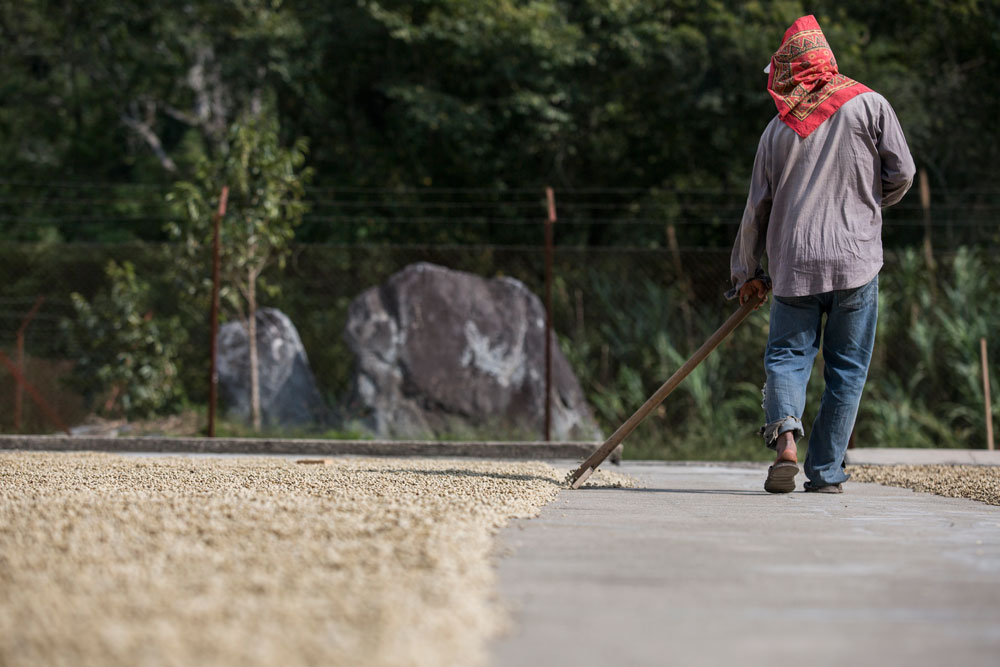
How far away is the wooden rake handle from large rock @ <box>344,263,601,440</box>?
190 inches

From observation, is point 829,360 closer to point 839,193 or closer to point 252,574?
point 839,193

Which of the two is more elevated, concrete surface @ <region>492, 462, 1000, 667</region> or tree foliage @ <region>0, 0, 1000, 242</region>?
tree foliage @ <region>0, 0, 1000, 242</region>

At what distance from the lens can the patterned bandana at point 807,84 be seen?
14.7ft

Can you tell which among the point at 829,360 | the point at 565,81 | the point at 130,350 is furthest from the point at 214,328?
the point at 565,81

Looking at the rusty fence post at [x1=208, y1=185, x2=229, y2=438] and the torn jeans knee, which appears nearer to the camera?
the torn jeans knee

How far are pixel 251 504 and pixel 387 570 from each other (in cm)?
116

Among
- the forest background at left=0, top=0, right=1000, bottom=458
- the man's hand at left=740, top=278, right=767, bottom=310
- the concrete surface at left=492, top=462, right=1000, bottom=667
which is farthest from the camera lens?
the forest background at left=0, top=0, right=1000, bottom=458

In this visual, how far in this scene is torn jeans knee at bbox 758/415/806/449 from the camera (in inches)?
169

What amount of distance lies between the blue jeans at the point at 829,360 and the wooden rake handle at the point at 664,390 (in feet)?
0.52

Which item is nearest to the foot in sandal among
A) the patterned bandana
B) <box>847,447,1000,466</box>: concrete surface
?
the patterned bandana

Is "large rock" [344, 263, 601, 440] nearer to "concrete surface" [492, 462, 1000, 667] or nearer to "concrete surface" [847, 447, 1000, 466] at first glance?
"concrete surface" [847, 447, 1000, 466]

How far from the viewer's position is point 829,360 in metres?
4.61

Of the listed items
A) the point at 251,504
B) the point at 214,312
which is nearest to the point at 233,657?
the point at 251,504

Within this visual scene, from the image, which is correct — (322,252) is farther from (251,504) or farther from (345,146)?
(251,504)
